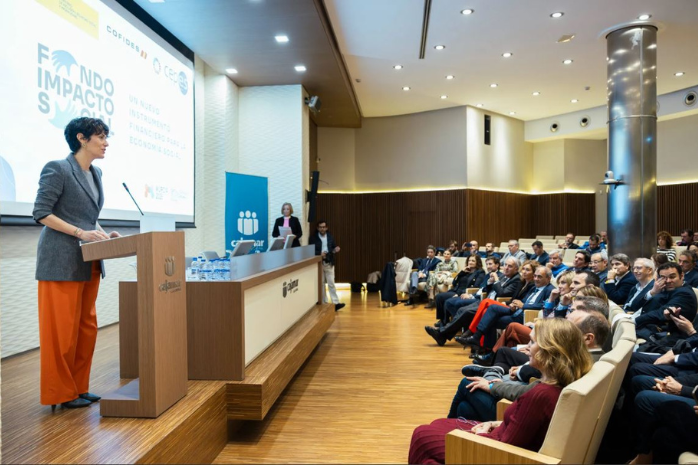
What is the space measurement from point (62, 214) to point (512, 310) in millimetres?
4125

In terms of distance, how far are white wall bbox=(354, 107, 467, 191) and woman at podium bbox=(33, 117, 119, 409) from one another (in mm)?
10467

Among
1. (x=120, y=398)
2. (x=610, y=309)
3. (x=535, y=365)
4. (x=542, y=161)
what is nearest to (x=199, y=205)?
(x=120, y=398)

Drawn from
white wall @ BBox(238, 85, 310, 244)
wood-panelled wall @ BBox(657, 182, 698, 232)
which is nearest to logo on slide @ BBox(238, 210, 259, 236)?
white wall @ BBox(238, 85, 310, 244)

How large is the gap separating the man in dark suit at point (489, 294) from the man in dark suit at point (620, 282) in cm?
100

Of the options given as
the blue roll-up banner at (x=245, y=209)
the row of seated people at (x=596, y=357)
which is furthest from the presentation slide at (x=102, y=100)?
the row of seated people at (x=596, y=357)

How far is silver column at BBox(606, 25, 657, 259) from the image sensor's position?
266 inches

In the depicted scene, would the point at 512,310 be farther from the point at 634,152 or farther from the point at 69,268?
the point at 69,268

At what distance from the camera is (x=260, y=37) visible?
22.0 feet

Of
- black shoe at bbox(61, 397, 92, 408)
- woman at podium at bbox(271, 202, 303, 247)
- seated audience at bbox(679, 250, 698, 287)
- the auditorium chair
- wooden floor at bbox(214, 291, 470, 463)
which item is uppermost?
woman at podium at bbox(271, 202, 303, 247)

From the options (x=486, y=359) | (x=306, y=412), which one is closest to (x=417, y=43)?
(x=486, y=359)

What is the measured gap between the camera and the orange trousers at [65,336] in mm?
2531

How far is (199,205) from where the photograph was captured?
26.0 feet

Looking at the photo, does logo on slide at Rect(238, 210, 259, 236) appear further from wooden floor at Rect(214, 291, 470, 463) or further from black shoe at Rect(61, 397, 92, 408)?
black shoe at Rect(61, 397, 92, 408)

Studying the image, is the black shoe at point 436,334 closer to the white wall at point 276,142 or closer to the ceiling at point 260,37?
the white wall at point 276,142
